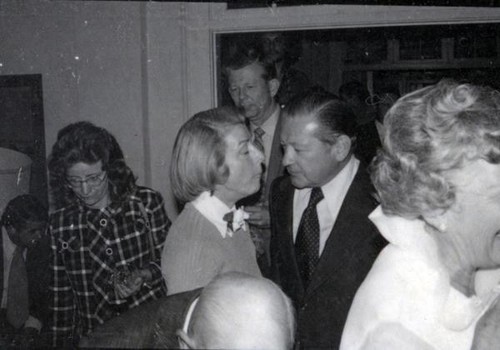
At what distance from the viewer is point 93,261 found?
7.08ft

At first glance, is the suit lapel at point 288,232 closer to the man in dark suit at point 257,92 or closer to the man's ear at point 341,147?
the man's ear at point 341,147

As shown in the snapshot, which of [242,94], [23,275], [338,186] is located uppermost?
[242,94]

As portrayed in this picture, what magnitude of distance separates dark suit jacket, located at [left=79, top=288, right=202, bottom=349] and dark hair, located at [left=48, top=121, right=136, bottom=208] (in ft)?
4.40

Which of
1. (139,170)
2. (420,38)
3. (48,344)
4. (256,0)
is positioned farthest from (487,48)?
(48,344)

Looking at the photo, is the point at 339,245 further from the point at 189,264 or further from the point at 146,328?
the point at 146,328

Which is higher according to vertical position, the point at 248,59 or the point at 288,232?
the point at 248,59

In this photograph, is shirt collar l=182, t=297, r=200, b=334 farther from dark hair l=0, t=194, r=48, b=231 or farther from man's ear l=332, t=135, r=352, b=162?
dark hair l=0, t=194, r=48, b=231

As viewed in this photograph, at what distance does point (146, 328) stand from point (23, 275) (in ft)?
5.80

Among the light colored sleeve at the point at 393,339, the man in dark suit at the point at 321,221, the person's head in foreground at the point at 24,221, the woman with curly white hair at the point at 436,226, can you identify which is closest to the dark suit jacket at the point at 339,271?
the man in dark suit at the point at 321,221

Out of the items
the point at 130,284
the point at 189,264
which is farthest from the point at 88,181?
the point at 189,264

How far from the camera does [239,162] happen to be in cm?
181

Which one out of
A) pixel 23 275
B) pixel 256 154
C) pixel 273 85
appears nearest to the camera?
pixel 256 154

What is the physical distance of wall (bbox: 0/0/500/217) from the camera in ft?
10.9

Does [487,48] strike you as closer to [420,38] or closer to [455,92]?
[420,38]
